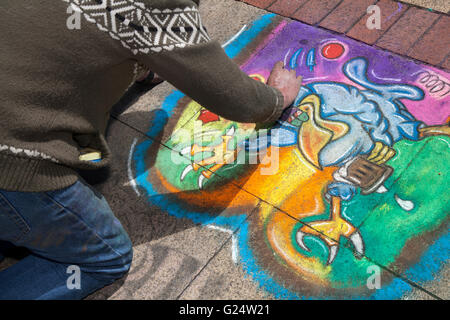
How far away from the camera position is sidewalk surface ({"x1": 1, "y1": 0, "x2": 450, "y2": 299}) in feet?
6.40

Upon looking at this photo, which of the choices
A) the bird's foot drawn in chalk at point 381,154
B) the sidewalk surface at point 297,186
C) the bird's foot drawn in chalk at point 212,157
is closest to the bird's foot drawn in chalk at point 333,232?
the sidewalk surface at point 297,186

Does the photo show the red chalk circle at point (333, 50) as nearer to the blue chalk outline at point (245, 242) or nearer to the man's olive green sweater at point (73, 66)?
the blue chalk outline at point (245, 242)

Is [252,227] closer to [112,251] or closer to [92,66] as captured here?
[112,251]

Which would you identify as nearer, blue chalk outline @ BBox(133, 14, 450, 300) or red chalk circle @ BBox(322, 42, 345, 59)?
blue chalk outline @ BBox(133, 14, 450, 300)

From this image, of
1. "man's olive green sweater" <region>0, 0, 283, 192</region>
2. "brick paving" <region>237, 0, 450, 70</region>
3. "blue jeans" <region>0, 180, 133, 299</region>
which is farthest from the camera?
"brick paving" <region>237, 0, 450, 70</region>

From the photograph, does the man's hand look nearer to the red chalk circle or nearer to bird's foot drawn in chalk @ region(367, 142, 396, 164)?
the red chalk circle

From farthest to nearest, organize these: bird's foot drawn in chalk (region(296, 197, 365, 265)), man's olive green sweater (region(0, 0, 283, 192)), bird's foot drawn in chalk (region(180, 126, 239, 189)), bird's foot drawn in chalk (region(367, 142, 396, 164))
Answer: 1. bird's foot drawn in chalk (region(180, 126, 239, 189))
2. bird's foot drawn in chalk (region(367, 142, 396, 164))
3. bird's foot drawn in chalk (region(296, 197, 365, 265))
4. man's olive green sweater (region(0, 0, 283, 192))

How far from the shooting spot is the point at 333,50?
2.80 m

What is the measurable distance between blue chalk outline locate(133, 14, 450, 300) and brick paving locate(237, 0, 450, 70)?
1.10 m

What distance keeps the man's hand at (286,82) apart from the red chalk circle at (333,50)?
331 mm

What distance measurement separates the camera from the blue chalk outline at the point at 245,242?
186 centimetres

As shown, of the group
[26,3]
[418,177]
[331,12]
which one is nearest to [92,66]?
[26,3]

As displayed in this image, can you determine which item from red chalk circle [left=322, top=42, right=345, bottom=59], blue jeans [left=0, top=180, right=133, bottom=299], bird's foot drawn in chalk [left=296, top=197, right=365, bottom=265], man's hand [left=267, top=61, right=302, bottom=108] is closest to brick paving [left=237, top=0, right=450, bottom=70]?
red chalk circle [left=322, top=42, right=345, bottom=59]
